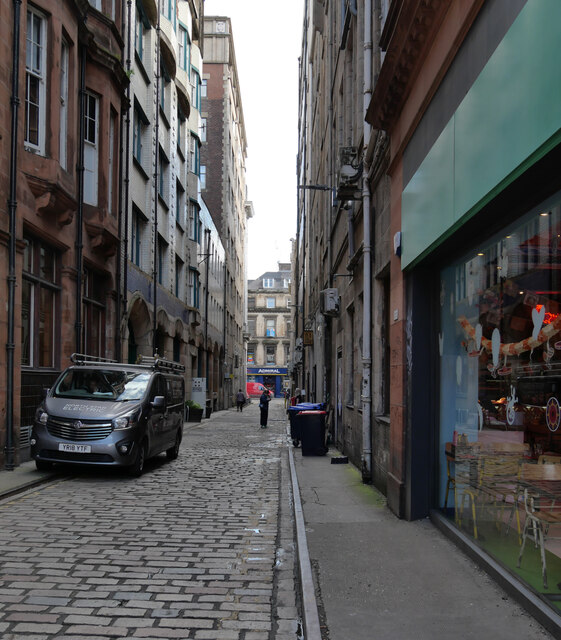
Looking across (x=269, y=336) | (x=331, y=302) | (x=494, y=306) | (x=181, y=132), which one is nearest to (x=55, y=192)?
(x=331, y=302)

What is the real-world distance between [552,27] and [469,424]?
3890 millimetres

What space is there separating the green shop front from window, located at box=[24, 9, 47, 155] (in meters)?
9.14

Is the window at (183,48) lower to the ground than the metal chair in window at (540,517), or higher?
higher

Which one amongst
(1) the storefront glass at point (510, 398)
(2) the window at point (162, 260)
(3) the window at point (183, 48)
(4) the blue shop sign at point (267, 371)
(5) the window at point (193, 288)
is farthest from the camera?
(4) the blue shop sign at point (267, 371)

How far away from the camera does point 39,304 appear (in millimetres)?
14102

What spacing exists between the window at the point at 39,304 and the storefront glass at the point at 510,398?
31.2ft

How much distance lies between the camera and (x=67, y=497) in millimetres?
9273

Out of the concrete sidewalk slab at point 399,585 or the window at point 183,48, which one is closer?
the concrete sidewalk slab at point 399,585

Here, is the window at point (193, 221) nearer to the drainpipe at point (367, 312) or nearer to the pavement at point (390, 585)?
the drainpipe at point (367, 312)

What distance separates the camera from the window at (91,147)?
17.6m

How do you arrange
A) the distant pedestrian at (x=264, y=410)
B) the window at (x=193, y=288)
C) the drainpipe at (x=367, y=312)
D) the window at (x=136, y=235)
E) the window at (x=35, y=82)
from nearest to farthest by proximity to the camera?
the drainpipe at (x=367, y=312), the window at (x=35, y=82), the window at (x=136, y=235), the distant pedestrian at (x=264, y=410), the window at (x=193, y=288)

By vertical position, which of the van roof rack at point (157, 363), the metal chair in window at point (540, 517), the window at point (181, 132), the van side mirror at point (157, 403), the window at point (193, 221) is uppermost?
the window at point (181, 132)

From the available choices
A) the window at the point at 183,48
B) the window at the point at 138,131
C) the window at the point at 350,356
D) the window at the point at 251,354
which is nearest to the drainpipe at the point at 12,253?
the window at the point at 350,356

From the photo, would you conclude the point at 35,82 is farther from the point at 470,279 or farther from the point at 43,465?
the point at 470,279
